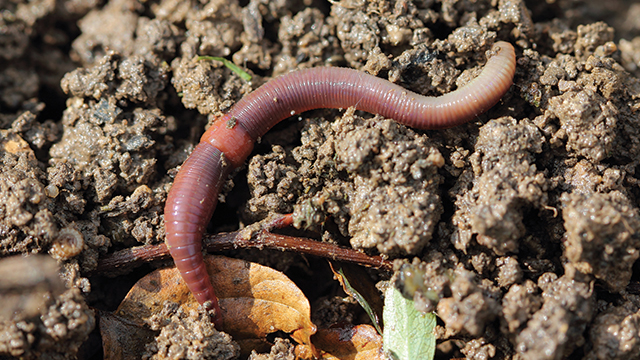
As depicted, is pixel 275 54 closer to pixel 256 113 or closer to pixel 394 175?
pixel 256 113

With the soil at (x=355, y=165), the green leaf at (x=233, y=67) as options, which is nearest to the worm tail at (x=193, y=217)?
the soil at (x=355, y=165)

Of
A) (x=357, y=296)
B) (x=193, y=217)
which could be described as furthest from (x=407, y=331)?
(x=193, y=217)

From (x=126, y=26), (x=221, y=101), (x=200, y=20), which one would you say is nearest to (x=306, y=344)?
(x=221, y=101)

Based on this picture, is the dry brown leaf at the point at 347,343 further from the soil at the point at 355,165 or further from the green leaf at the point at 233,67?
the green leaf at the point at 233,67

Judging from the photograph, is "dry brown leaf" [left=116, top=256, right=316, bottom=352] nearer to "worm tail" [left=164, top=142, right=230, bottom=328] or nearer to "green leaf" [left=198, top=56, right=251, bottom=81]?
"worm tail" [left=164, top=142, right=230, bottom=328]

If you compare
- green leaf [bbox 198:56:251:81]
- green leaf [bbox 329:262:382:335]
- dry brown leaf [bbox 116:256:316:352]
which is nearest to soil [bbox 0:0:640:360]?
green leaf [bbox 198:56:251:81]

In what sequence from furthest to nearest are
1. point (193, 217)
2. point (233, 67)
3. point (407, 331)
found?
point (233, 67) → point (193, 217) → point (407, 331)

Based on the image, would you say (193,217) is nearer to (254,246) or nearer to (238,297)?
(254,246)
